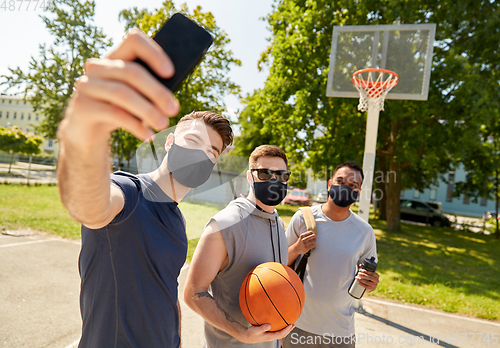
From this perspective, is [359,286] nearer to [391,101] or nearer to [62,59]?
[391,101]

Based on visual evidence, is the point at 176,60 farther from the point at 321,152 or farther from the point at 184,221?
the point at 321,152

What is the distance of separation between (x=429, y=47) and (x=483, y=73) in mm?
6677

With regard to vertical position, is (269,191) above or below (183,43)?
below

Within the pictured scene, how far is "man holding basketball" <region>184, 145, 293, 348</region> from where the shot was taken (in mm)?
1854

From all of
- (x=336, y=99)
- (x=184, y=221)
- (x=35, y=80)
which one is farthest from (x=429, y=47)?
(x=35, y=80)

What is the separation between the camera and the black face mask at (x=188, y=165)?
126 centimetres

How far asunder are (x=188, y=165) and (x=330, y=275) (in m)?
2.10

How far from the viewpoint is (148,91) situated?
19.5 inches

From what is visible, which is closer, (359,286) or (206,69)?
(359,286)

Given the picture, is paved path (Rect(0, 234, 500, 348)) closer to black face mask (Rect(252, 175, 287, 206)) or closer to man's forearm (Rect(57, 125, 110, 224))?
black face mask (Rect(252, 175, 287, 206))

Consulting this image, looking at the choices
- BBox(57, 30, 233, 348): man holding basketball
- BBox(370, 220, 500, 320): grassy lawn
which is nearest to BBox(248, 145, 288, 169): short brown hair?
BBox(57, 30, 233, 348): man holding basketball

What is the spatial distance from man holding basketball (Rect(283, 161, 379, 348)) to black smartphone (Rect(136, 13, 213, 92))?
2.45m

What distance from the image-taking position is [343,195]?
10.5 feet

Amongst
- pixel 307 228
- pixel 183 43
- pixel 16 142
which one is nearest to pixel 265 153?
pixel 307 228
